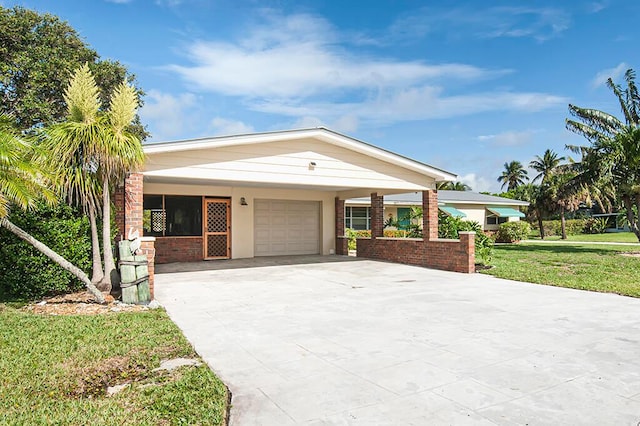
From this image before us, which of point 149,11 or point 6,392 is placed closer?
point 6,392

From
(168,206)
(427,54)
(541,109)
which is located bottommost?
(168,206)

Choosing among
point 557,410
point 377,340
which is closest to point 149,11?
point 377,340

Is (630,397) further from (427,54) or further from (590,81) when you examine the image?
(590,81)

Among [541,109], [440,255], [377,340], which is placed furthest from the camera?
[541,109]

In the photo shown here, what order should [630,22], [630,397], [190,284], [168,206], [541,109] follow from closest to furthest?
[630,397] → [190,284] → [630,22] → [168,206] → [541,109]

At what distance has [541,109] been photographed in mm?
21844

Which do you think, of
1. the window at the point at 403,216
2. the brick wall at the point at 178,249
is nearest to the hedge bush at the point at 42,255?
the brick wall at the point at 178,249

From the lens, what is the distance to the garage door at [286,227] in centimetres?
1752

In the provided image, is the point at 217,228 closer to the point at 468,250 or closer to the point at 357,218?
the point at 468,250

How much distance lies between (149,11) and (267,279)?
31.2ft

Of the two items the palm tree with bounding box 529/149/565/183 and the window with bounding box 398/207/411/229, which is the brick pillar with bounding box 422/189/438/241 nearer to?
the window with bounding box 398/207/411/229

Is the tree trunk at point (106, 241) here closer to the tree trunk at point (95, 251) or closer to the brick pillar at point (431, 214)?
the tree trunk at point (95, 251)

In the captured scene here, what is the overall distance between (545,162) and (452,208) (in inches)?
782

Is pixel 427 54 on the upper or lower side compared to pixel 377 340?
upper
